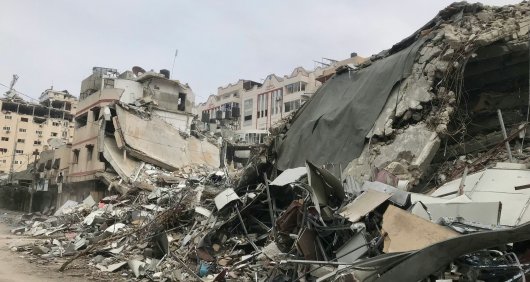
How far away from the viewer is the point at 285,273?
611cm

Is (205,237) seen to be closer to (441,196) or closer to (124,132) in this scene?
(441,196)


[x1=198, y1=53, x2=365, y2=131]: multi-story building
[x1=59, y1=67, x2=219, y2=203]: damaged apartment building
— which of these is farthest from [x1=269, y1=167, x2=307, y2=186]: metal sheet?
[x1=198, y1=53, x2=365, y2=131]: multi-story building

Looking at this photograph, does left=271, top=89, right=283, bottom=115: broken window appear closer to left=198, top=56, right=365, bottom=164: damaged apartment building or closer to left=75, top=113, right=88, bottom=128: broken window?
left=198, top=56, right=365, bottom=164: damaged apartment building

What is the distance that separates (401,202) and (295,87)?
42.6 m

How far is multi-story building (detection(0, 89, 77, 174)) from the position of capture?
67875 mm

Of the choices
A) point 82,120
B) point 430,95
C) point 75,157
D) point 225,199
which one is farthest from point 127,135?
point 430,95

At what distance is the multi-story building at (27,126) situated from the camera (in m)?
67.9

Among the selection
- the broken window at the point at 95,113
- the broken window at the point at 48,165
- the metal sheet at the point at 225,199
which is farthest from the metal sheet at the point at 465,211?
the broken window at the point at 48,165

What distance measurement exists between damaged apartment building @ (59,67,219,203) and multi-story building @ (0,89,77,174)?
38.7 meters

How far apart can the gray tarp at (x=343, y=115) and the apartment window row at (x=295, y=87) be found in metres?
36.3

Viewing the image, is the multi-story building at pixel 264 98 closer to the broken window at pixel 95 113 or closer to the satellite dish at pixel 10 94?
the broken window at pixel 95 113

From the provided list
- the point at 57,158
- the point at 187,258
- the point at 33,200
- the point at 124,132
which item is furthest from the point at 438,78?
the point at 33,200

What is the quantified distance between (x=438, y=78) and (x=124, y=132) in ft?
67.4

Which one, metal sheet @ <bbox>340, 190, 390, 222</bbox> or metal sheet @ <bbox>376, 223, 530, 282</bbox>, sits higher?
metal sheet @ <bbox>340, 190, 390, 222</bbox>
